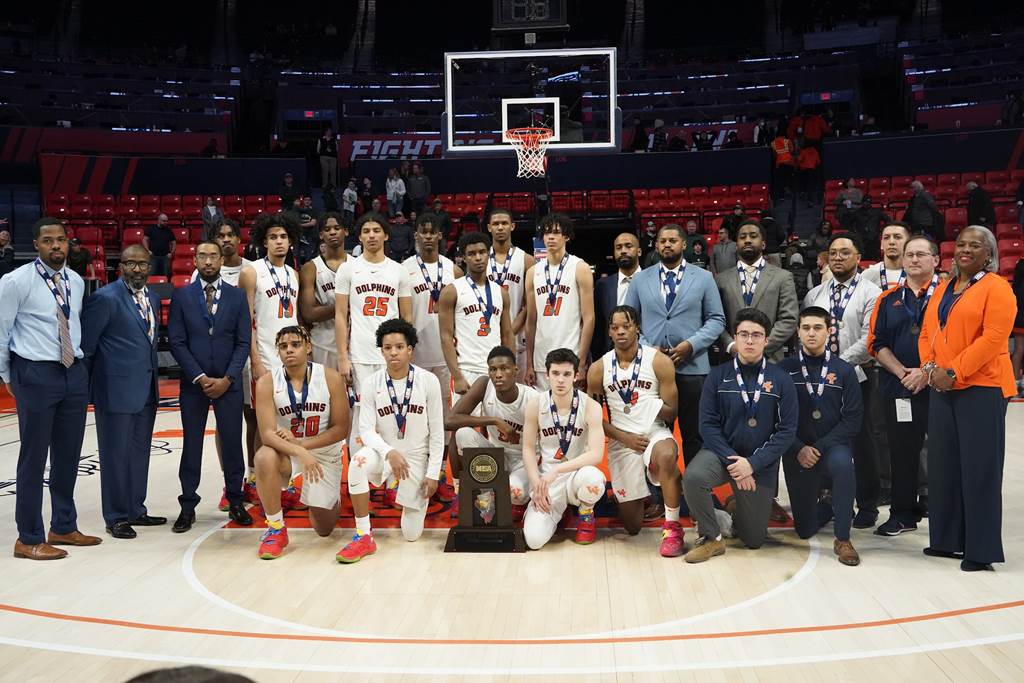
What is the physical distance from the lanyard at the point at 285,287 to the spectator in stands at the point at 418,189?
38.1ft

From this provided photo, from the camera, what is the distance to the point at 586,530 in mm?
5691

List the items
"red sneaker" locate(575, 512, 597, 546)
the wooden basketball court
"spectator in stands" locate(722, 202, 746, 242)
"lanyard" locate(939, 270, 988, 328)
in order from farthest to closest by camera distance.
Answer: "spectator in stands" locate(722, 202, 746, 242) < "red sneaker" locate(575, 512, 597, 546) < "lanyard" locate(939, 270, 988, 328) < the wooden basketball court

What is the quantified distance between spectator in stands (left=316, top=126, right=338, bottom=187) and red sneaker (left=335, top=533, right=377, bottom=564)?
48.0 ft

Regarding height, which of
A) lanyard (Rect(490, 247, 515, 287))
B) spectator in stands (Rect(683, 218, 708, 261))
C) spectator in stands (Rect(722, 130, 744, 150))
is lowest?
lanyard (Rect(490, 247, 515, 287))

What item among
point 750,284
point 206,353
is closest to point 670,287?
point 750,284

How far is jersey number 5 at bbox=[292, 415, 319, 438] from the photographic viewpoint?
228 inches

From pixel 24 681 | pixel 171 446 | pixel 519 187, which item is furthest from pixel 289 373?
pixel 519 187

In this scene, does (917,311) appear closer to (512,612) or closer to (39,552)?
(512,612)

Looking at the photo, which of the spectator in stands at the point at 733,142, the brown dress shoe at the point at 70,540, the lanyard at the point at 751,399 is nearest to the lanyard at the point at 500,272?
the lanyard at the point at 751,399

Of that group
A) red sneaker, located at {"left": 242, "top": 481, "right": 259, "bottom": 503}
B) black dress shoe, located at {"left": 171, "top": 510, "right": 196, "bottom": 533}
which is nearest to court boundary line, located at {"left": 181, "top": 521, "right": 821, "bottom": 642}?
black dress shoe, located at {"left": 171, "top": 510, "right": 196, "bottom": 533}

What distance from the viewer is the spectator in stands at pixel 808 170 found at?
60.4 feet

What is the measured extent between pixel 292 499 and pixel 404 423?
4.74 feet

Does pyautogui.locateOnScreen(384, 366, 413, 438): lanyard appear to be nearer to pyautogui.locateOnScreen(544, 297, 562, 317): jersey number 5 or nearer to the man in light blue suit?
pyautogui.locateOnScreen(544, 297, 562, 317): jersey number 5

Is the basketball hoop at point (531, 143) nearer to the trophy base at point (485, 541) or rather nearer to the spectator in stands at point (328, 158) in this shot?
the spectator in stands at point (328, 158)
